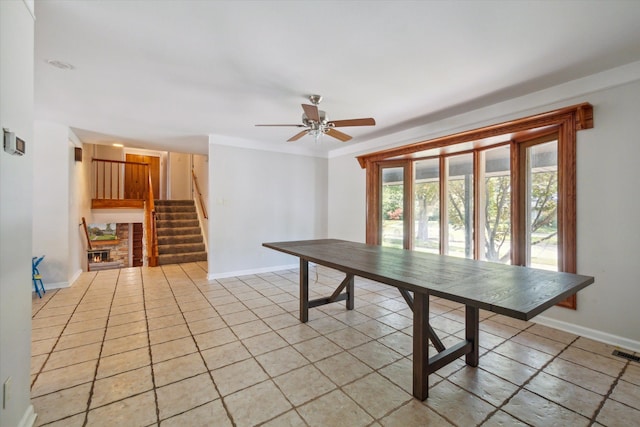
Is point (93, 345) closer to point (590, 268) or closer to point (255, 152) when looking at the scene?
point (255, 152)

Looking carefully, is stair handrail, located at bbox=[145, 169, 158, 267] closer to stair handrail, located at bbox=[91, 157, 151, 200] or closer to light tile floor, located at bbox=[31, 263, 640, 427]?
stair handrail, located at bbox=[91, 157, 151, 200]

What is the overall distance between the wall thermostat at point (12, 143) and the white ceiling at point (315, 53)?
0.92 metres

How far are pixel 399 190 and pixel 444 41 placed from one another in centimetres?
307

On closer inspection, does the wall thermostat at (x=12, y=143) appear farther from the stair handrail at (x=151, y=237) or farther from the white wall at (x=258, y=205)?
the stair handrail at (x=151, y=237)

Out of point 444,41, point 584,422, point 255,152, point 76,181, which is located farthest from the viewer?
point 255,152

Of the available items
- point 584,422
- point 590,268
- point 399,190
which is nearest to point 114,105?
point 399,190

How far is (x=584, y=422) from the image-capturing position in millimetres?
1624

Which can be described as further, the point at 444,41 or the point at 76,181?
the point at 76,181

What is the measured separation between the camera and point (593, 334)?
8.51 ft

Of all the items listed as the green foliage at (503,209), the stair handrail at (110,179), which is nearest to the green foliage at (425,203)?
the green foliage at (503,209)

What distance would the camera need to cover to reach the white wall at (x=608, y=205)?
2.40 metres

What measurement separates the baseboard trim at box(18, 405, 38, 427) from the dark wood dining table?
1957mm

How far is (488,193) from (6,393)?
4580mm

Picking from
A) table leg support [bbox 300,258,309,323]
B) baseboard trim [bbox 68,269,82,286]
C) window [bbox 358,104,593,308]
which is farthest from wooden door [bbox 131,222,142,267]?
table leg support [bbox 300,258,309,323]
